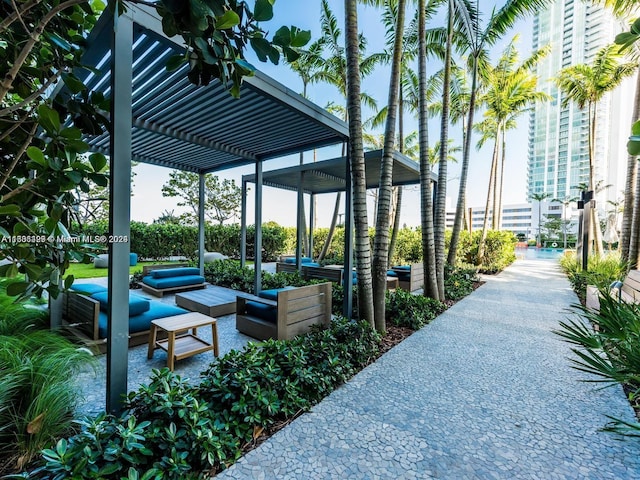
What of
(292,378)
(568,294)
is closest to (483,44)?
(568,294)

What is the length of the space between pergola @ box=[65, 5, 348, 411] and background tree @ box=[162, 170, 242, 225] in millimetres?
12461

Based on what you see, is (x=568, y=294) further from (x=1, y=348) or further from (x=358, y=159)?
(x=1, y=348)

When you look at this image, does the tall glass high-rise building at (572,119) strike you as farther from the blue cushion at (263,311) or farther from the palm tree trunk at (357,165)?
the blue cushion at (263,311)

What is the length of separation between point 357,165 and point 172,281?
5.30 m

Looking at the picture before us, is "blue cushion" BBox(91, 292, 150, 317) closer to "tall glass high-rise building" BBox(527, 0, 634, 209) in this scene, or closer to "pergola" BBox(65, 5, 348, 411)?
"pergola" BBox(65, 5, 348, 411)

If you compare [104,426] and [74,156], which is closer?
[74,156]

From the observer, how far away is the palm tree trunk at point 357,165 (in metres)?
3.99

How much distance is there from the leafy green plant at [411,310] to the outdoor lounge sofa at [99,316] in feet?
12.2

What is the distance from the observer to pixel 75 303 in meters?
3.95

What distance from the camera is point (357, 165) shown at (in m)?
4.18

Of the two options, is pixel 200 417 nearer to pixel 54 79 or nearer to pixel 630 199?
pixel 54 79

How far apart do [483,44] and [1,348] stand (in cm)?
1069

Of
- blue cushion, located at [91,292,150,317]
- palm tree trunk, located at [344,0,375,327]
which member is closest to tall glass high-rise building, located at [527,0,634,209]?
palm tree trunk, located at [344,0,375,327]

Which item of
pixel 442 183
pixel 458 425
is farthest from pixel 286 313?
pixel 442 183
